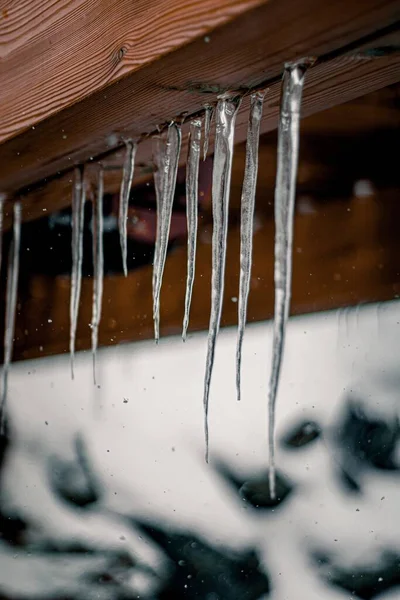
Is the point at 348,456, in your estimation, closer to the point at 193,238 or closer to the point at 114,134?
the point at 193,238

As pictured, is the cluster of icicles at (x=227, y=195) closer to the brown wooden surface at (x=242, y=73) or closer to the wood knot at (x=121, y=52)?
the brown wooden surface at (x=242, y=73)

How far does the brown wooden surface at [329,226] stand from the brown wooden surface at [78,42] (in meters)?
0.68

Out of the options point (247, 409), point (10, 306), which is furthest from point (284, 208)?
point (10, 306)

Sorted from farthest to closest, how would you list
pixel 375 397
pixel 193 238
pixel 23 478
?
pixel 23 478 < pixel 375 397 < pixel 193 238

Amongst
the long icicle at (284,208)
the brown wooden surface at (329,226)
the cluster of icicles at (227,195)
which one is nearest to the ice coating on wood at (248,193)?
the cluster of icicles at (227,195)

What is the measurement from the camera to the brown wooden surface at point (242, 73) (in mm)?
747

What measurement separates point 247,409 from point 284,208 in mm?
913

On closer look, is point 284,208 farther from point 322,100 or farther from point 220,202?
point 322,100

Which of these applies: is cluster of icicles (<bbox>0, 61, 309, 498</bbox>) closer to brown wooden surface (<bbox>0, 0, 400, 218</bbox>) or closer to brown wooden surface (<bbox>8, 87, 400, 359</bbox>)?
brown wooden surface (<bbox>0, 0, 400, 218</bbox>)

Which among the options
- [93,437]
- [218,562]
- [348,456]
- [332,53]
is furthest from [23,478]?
[332,53]

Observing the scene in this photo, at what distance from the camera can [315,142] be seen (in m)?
1.66

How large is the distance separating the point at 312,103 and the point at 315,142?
491 millimetres

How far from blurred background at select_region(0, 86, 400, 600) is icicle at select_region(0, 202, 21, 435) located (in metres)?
0.11

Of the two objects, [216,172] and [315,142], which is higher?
[315,142]
